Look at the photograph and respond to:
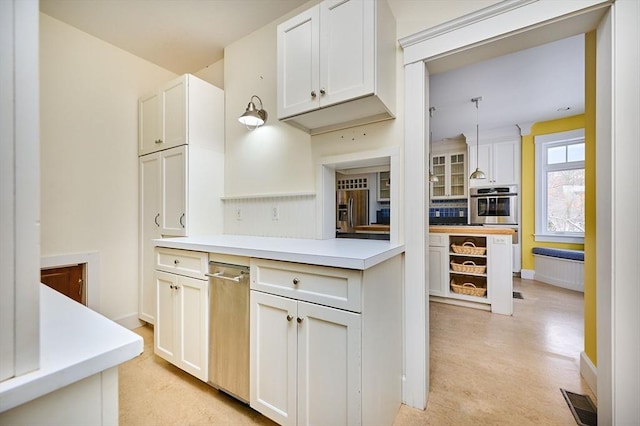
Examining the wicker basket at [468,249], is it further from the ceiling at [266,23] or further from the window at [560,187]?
the window at [560,187]

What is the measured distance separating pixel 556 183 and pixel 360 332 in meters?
5.34

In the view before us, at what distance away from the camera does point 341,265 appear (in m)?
1.15

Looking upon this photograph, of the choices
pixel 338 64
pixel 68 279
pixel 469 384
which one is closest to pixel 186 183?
pixel 68 279

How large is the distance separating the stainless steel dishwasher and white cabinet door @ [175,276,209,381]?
49 millimetres

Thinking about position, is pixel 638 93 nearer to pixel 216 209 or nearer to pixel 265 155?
pixel 265 155

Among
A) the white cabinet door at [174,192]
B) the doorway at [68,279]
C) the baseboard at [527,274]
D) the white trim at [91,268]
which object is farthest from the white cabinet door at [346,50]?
the baseboard at [527,274]

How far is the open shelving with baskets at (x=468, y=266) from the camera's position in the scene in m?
3.22

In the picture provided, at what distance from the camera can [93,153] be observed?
243 centimetres

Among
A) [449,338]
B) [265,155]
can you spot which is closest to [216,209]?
[265,155]

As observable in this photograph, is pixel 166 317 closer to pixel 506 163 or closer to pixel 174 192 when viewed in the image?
pixel 174 192

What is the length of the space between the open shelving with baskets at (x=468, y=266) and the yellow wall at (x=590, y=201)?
4.42 feet

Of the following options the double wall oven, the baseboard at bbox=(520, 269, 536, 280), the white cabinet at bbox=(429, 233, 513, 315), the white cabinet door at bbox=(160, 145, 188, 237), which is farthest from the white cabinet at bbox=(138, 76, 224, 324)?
the baseboard at bbox=(520, 269, 536, 280)

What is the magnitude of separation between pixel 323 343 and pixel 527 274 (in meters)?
5.05

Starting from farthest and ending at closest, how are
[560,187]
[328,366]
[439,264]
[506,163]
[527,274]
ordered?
[506,163]
[527,274]
[560,187]
[439,264]
[328,366]
